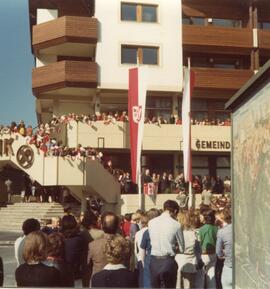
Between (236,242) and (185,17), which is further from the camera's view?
(185,17)

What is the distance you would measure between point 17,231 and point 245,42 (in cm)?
1774

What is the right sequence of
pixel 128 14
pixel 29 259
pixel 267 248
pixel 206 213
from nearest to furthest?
pixel 267 248, pixel 29 259, pixel 206 213, pixel 128 14

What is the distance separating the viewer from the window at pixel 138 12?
3378 cm

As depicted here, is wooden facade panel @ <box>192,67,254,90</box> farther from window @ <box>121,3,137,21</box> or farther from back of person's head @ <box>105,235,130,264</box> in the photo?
back of person's head @ <box>105,235,130,264</box>

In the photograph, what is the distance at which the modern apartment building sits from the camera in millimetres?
32375

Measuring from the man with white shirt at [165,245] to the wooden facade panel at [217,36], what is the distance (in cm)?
2707

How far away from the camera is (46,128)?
1172 inches

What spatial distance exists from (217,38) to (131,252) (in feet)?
90.5

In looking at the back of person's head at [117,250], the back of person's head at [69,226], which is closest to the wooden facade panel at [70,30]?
the back of person's head at [69,226]

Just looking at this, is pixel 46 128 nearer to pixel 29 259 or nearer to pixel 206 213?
pixel 206 213

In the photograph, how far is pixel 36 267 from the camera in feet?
16.4

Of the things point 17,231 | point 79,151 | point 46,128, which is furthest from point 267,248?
point 46,128

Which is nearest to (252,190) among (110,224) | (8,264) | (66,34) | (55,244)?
(110,224)

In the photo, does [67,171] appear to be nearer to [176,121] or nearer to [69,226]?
[176,121]
